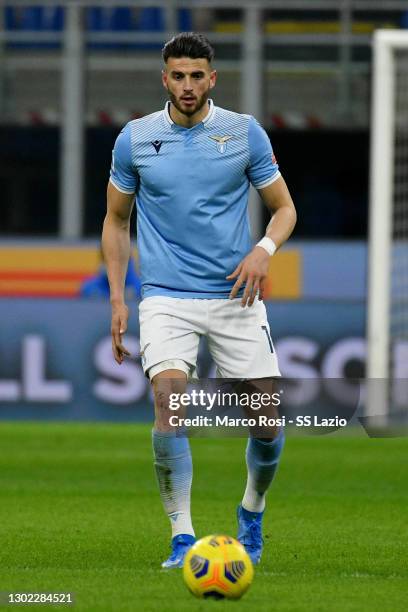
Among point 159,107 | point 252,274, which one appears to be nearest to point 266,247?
point 252,274

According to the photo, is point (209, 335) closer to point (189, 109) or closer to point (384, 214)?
point (189, 109)

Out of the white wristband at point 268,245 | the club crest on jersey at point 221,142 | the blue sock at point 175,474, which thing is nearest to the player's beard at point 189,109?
the club crest on jersey at point 221,142

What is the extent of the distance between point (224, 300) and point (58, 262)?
15.7m

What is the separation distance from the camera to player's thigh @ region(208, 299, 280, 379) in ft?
22.0

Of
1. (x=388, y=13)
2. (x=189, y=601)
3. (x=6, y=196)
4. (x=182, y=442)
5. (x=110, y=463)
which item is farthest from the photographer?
(x=6, y=196)

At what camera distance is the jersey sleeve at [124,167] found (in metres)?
6.73

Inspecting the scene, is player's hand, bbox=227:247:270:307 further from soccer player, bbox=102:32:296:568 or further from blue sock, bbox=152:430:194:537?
blue sock, bbox=152:430:194:537

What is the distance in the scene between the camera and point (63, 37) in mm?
22188

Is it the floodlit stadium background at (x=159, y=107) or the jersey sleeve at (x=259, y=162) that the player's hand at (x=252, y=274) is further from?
the floodlit stadium background at (x=159, y=107)

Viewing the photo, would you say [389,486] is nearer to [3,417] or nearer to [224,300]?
[224,300]

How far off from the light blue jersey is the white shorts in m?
0.06

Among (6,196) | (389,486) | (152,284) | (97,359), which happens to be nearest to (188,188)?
(152,284)

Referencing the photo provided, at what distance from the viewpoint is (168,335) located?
6629mm

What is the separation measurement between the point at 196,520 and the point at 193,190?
2461 millimetres
